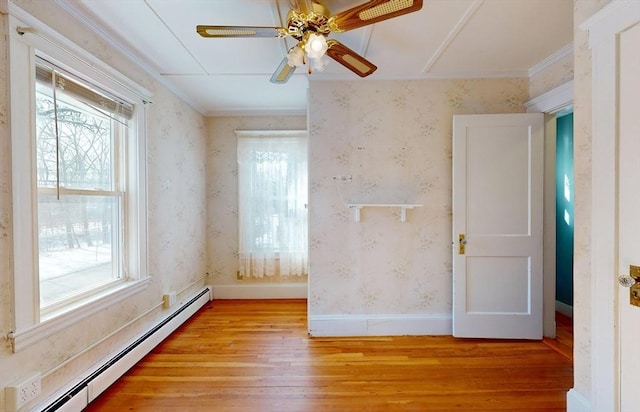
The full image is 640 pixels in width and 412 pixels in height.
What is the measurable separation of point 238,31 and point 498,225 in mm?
2552

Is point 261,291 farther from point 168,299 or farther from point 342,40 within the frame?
point 342,40

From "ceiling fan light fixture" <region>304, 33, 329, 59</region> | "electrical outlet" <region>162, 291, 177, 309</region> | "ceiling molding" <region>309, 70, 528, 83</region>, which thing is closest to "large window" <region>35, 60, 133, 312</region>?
"electrical outlet" <region>162, 291, 177, 309</region>

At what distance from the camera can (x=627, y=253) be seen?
1.35 metres

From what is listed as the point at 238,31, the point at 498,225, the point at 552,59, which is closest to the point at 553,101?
the point at 552,59

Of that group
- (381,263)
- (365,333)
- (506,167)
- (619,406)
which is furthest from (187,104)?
(619,406)

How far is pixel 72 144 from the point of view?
1.97 m

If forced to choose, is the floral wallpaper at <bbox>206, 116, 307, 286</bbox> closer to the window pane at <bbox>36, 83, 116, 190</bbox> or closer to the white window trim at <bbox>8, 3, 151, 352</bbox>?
the window pane at <bbox>36, 83, 116, 190</bbox>

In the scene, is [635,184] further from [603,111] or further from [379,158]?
[379,158]

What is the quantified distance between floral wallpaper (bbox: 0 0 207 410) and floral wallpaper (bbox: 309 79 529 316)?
4.66ft

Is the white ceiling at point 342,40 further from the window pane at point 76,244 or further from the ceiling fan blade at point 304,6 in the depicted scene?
the window pane at point 76,244

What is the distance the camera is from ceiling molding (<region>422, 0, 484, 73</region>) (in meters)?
1.86

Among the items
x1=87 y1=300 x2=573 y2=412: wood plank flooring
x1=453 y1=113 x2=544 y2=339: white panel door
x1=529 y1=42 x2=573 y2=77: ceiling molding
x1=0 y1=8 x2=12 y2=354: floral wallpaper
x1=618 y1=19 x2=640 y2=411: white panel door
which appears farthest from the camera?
x1=453 y1=113 x2=544 y2=339: white panel door

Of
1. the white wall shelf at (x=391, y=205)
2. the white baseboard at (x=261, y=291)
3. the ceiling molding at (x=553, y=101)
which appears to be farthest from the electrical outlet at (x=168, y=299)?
the ceiling molding at (x=553, y=101)

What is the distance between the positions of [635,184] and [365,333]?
87.2 inches
